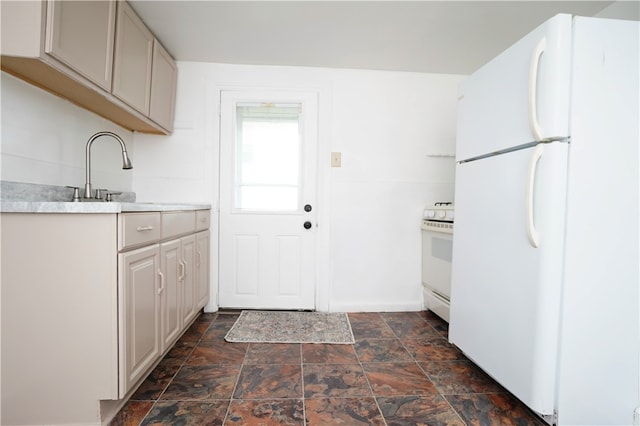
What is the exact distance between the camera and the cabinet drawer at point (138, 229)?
1.20 metres

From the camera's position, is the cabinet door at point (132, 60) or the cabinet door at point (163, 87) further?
the cabinet door at point (163, 87)

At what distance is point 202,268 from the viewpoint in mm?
2326

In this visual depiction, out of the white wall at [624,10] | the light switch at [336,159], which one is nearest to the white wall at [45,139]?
the light switch at [336,159]

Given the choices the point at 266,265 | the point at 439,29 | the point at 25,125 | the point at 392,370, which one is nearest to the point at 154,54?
the point at 25,125

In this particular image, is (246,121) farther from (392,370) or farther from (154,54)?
(392,370)

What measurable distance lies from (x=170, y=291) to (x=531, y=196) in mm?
1875

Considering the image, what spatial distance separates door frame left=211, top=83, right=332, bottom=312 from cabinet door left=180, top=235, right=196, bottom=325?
0.42 metres

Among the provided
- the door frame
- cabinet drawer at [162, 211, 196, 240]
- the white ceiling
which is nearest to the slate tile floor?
the door frame

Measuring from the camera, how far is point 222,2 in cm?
178

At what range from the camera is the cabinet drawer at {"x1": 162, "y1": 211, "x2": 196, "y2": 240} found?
164 cm

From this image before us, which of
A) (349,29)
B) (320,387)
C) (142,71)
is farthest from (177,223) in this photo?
(349,29)

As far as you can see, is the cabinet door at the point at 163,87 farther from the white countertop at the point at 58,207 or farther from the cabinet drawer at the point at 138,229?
the white countertop at the point at 58,207

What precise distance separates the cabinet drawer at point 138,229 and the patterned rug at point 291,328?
3.16ft

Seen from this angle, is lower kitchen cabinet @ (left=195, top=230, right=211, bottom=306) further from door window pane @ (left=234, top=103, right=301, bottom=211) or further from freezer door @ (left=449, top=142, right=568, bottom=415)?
freezer door @ (left=449, top=142, right=568, bottom=415)
